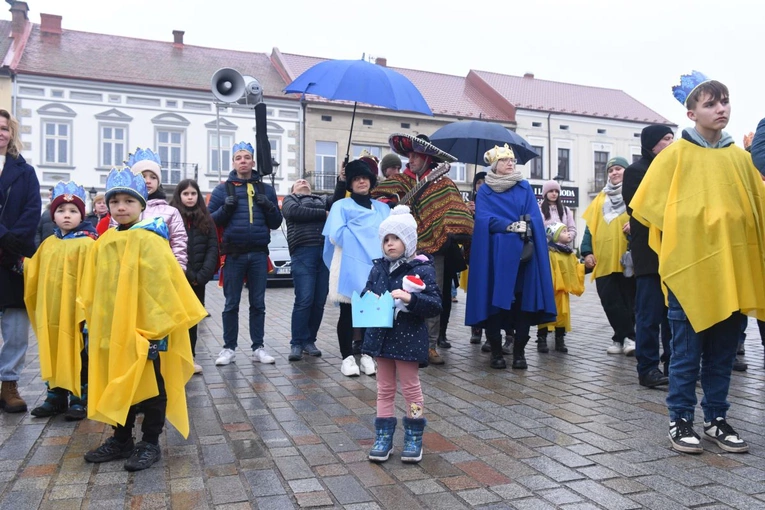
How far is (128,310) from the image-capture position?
3.70 metres

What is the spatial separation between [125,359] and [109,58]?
105 ft

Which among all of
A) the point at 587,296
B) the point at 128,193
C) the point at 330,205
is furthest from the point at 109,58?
the point at 128,193

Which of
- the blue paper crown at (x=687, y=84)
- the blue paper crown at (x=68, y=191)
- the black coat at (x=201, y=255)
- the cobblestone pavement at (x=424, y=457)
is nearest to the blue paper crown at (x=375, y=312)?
the cobblestone pavement at (x=424, y=457)

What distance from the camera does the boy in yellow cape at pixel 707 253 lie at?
3.81 metres

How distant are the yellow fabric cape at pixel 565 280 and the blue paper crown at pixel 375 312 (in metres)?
4.09

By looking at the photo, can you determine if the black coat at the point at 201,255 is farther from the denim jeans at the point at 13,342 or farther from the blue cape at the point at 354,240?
the denim jeans at the point at 13,342

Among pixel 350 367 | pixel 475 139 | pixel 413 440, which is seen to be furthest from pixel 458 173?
pixel 413 440

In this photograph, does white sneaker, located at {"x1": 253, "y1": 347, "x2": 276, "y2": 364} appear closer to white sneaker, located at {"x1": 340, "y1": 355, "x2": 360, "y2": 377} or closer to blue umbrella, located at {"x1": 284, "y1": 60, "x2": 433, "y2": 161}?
white sneaker, located at {"x1": 340, "y1": 355, "x2": 360, "y2": 377}

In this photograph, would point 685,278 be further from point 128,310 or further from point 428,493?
point 128,310

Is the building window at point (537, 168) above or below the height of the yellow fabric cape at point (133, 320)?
above

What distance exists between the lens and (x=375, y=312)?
3734 millimetres

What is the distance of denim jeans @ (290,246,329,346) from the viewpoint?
22.5ft

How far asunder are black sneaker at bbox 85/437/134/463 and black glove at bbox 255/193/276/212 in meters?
3.18

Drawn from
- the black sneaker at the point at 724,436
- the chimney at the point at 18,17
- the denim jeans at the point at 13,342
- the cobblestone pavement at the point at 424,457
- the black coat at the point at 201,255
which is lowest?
the cobblestone pavement at the point at 424,457
